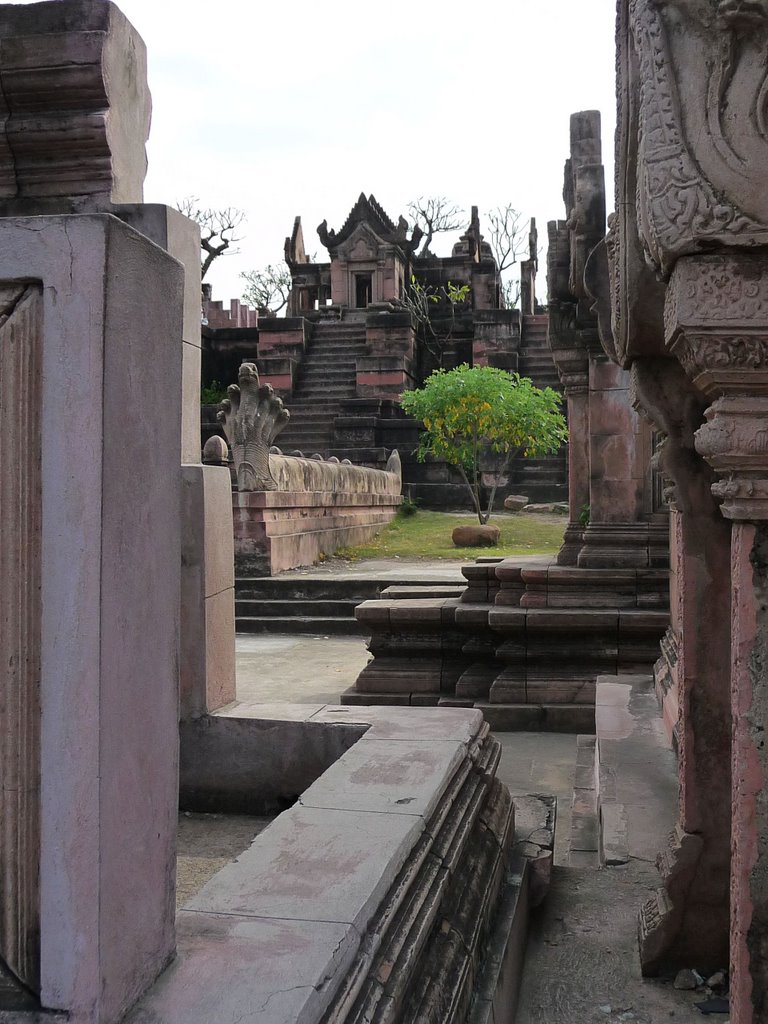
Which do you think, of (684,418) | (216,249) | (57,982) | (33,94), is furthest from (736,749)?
(216,249)

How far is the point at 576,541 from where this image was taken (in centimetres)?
704

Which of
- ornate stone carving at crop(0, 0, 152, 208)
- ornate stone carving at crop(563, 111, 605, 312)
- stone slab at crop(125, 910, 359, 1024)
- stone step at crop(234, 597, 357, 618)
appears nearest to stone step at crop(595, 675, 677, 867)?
stone slab at crop(125, 910, 359, 1024)

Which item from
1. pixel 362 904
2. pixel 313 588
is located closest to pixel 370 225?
pixel 313 588

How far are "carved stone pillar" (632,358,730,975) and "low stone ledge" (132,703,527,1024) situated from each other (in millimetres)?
397

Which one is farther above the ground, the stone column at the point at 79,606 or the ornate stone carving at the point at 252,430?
the ornate stone carving at the point at 252,430

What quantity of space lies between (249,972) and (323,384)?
24.4 metres

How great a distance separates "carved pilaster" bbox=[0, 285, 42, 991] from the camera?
1.22m

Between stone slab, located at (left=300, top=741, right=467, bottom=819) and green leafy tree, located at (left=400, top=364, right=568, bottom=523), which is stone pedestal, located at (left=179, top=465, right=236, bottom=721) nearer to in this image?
stone slab, located at (left=300, top=741, right=467, bottom=819)

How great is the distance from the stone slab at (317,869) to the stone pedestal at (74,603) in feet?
0.99

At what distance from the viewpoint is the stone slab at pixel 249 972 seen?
1254 mm

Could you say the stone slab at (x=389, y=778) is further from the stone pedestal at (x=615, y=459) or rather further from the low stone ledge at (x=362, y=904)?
the stone pedestal at (x=615, y=459)

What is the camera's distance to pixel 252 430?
1099 centimetres

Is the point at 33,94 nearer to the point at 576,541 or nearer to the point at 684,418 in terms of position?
the point at 684,418

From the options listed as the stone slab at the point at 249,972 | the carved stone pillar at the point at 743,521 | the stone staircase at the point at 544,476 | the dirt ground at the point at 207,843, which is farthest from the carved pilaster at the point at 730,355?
the stone staircase at the point at 544,476
